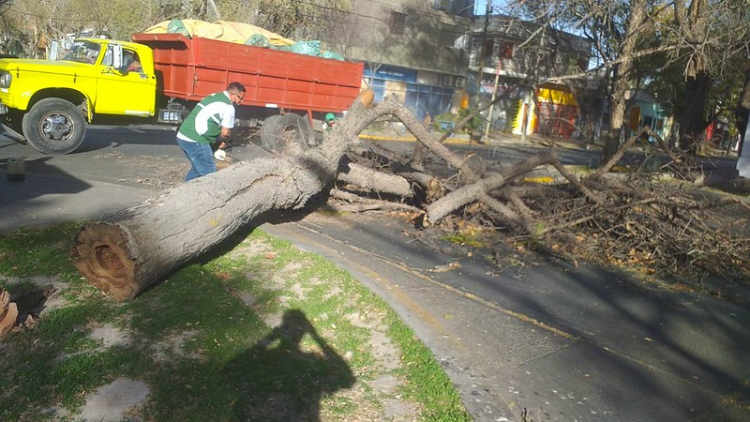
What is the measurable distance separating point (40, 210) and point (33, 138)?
5235 mm

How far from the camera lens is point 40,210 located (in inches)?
277

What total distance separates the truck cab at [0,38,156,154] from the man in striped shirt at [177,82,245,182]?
4906mm

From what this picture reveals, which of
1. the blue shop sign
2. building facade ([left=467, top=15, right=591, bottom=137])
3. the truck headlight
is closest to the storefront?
the blue shop sign

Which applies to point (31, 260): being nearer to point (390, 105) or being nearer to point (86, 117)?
point (390, 105)

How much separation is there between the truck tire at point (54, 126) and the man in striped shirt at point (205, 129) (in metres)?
4.85

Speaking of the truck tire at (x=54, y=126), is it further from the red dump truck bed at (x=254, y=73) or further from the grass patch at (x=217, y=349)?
the grass patch at (x=217, y=349)

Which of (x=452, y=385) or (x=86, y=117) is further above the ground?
(x=86, y=117)

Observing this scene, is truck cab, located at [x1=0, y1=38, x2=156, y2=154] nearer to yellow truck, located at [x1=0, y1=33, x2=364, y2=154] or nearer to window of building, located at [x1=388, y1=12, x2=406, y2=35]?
yellow truck, located at [x1=0, y1=33, x2=364, y2=154]

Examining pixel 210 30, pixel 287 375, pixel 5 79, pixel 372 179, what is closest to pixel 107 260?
pixel 287 375

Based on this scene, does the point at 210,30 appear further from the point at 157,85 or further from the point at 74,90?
the point at 74,90

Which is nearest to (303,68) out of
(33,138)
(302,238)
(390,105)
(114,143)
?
(114,143)

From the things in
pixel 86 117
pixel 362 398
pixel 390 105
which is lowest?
pixel 362 398

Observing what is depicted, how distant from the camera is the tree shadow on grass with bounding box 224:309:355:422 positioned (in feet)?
13.0

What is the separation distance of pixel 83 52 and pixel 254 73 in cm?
338
